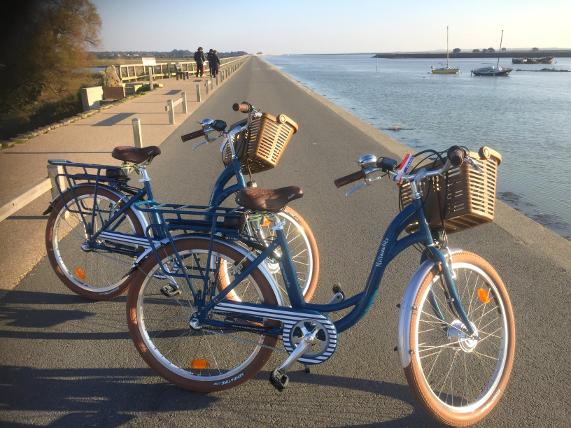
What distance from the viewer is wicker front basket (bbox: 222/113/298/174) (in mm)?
3340

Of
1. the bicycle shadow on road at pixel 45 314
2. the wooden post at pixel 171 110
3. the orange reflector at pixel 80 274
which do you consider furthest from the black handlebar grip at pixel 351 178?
the wooden post at pixel 171 110

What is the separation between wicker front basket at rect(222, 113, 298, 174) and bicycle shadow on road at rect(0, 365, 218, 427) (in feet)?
5.06

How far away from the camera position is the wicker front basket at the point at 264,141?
3.34 m

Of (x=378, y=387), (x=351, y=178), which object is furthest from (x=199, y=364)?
(x=351, y=178)

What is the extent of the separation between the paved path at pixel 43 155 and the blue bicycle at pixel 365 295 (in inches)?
85.0

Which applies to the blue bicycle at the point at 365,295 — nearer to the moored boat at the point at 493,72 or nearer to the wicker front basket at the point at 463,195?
the wicker front basket at the point at 463,195

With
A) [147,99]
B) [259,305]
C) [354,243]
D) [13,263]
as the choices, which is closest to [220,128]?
[259,305]

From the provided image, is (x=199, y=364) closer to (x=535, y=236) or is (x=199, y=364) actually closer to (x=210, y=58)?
(x=535, y=236)

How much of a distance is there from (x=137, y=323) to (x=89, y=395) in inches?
18.9

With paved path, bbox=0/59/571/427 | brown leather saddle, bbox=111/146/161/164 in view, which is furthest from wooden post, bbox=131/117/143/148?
brown leather saddle, bbox=111/146/161/164

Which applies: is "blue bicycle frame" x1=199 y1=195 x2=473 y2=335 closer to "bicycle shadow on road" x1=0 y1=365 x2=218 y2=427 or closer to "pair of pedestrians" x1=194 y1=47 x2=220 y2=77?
"bicycle shadow on road" x1=0 y1=365 x2=218 y2=427

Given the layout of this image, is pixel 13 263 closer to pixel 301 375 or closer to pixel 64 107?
pixel 301 375

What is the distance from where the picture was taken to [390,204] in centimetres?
641

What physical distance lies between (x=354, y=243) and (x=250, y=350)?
7.22 feet
